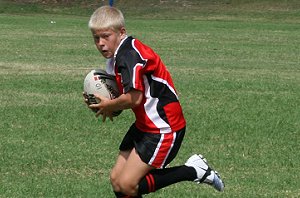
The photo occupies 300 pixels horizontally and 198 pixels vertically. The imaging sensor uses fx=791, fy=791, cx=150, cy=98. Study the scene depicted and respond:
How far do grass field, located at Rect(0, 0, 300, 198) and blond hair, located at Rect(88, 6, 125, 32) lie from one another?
1.71 metres

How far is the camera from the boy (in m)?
6.14

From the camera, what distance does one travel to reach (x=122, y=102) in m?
6.15

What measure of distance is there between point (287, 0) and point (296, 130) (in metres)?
35.6

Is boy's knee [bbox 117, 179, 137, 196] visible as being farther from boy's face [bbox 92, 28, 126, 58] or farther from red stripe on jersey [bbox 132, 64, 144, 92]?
boy's face [bbox 92, 28, 126, 58]

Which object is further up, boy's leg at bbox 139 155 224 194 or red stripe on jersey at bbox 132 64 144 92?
red stripe on jersey at bbox 132 64 144 92

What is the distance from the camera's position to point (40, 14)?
42.4 meters

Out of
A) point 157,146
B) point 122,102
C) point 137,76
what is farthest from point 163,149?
point 137,76

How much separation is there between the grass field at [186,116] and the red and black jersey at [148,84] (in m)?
1.09

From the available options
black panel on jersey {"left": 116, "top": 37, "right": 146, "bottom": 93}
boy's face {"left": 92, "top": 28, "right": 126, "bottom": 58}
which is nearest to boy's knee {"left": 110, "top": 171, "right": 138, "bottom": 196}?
black panel on jersey {"left": 116, "top": 37, "right": 146, "bottom": 93}

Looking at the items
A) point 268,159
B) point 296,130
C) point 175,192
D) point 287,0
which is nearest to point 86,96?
point 175,192

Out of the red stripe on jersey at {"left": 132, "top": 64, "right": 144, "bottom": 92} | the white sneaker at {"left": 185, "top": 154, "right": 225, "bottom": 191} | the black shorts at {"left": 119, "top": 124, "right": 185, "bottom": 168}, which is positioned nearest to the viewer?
the red stripe on jersey at {"left": 132, "top": 64, "right": 144, "bottom": 92}

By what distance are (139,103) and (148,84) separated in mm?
191

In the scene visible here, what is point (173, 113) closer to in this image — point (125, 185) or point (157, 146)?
point (157, 146)

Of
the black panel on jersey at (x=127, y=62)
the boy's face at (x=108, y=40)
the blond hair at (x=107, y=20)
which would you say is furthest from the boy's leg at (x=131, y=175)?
the blond hair at (x=107, y=20)
